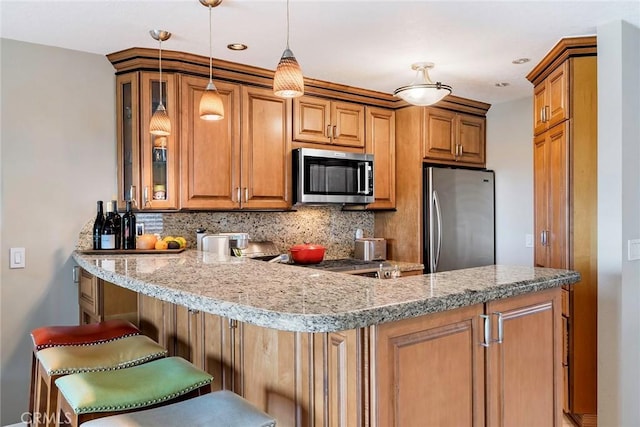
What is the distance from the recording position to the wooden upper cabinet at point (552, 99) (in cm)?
283

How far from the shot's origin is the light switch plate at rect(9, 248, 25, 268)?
2.72m

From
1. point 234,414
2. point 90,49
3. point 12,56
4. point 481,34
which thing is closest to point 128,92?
point 90,49

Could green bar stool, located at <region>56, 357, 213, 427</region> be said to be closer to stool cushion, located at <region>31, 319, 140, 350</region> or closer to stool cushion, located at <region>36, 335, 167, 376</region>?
stool cushion, located at <region>36, 335, 167, 376</region>

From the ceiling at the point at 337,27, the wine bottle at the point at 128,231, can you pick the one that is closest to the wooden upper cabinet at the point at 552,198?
the ceiling at the point at 337,27

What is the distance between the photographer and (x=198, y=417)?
125cm

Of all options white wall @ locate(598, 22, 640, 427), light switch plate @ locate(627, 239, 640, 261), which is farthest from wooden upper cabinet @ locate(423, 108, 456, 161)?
light switch plate @ locate(627, 239, 640, 261)

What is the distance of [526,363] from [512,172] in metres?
3.06

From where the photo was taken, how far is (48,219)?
282 cm

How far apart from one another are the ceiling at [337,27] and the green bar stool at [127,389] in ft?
5.55

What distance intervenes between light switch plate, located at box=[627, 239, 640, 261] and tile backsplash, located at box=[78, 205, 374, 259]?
222cm

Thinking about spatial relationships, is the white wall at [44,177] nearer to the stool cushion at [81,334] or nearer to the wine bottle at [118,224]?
the wine bottle at [118,224]

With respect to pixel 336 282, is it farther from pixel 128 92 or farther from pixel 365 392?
pixel 128 92

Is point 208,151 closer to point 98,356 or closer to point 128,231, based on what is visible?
point 128,231

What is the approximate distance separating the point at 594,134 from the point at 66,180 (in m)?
3.14
